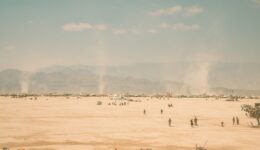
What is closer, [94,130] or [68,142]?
[68,142]

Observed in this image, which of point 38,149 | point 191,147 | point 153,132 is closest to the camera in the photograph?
point 38,149

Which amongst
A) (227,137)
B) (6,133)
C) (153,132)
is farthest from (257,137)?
(6,133)

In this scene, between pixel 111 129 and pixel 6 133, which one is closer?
pixel 6 133

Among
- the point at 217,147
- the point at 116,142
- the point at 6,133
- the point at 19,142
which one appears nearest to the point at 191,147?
the point at 217,147

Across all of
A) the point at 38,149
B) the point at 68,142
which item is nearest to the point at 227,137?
the point at 68,142

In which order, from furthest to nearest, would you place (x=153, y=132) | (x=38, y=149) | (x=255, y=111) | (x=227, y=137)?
(x=255, y=111) → (x=153, y=132) → (x=227, y=137) → (x=38, y=149)

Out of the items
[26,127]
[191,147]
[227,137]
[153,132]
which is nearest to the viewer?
[191,147]

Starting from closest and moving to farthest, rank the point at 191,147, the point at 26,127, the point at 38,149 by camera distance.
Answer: the point at 38,149 → the point at 191,147 → the point at 26,127

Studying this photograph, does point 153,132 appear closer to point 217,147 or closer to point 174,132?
point 174,132

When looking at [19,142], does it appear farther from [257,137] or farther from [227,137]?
[257,137]
